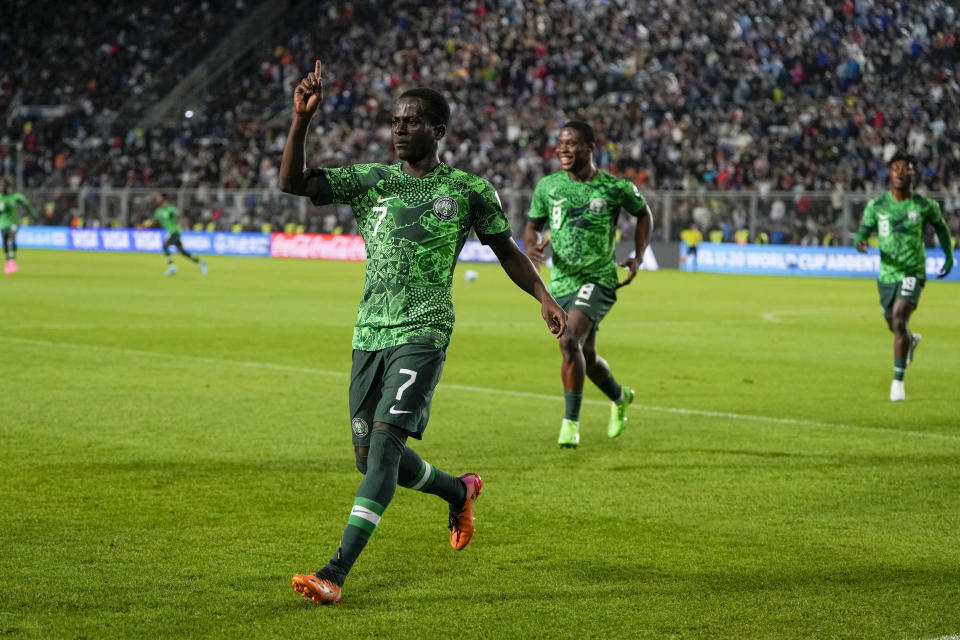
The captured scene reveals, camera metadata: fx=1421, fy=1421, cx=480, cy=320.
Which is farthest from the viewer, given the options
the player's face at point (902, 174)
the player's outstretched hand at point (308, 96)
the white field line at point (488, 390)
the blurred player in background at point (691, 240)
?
the blurred player in background at point (691, 240)

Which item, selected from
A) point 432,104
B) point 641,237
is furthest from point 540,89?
point 432,104

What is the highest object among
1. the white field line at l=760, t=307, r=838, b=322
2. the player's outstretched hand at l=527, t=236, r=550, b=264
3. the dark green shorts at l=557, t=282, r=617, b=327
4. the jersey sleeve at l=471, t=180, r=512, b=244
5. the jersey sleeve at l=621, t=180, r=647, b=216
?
the jersey sleeve at l=471, t=180, r=512, b=244

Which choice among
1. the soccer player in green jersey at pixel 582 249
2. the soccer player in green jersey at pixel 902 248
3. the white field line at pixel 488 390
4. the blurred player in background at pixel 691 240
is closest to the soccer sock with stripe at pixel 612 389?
the soccer player in green jersey at pixel 582 249

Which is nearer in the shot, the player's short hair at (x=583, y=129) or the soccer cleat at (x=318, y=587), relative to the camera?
the soccer cleat at (x=318, y=587)

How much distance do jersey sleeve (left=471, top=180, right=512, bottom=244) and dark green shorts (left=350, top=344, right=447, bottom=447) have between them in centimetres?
56

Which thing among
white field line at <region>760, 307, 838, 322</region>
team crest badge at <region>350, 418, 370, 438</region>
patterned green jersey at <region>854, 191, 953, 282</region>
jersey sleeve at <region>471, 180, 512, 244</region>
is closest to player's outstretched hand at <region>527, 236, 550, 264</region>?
patterned green jersey at <region>854, 191, 953, 282</region>

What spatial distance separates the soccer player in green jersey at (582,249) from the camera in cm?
998

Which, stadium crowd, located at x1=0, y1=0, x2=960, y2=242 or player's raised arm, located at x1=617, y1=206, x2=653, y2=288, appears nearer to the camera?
player's raised arm, located at x1=617, y1=206, x2=653, y2=288

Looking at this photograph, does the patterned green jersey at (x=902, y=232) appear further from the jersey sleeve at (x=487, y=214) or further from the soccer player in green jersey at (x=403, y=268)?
the soccer player in green jersey at (x=403, y=268)

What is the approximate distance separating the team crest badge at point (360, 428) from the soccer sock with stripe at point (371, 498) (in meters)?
0.08

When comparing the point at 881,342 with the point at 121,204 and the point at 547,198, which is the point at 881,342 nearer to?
the point at 547,198

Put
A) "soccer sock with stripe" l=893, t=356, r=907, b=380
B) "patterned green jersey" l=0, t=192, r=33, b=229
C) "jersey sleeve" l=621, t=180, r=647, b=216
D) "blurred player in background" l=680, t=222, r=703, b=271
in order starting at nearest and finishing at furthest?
1. "jersey sleeve" l=621, t=180, r=647, b=216
2. "soccer sock with stripe" l=893, t=356, r=907, b=380
3. "patterned green jersey" l=0, t=192, r=33, b=229
4. "blurred player in background" l=680, t=222, r=703, b=271

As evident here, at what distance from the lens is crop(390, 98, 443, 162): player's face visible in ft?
18.8

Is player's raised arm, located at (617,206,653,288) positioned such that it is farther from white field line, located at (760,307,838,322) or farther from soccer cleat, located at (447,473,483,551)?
white field line, located at (760,307,838,322)
